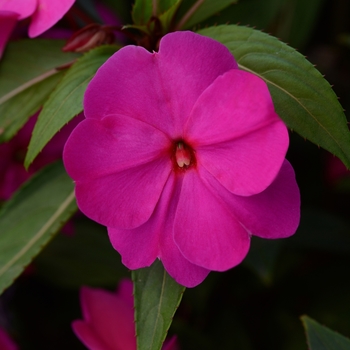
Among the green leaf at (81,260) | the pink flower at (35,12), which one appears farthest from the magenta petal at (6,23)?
the green leaf at (81,260)

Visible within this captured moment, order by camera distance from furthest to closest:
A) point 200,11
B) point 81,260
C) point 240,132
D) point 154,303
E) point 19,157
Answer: point 81,260
point 19,157
point 200,11
point 154,303
point 240,132

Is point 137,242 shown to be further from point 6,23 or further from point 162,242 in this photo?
point 6,23

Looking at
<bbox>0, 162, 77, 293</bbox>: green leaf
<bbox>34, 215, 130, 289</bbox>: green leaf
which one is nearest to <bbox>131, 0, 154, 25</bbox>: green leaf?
<bbox>0, 162, 77, 293</bbox>: green leaf

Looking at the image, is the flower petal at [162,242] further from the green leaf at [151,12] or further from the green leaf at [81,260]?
the green leaf at [81,260]

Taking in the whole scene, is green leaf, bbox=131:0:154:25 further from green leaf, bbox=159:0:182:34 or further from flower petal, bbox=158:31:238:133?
flower petal, bbox=158:31:238:133

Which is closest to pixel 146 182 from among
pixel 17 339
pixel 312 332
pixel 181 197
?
pixel 181 197

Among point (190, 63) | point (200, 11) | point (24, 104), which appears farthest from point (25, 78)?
point (190, 63)
